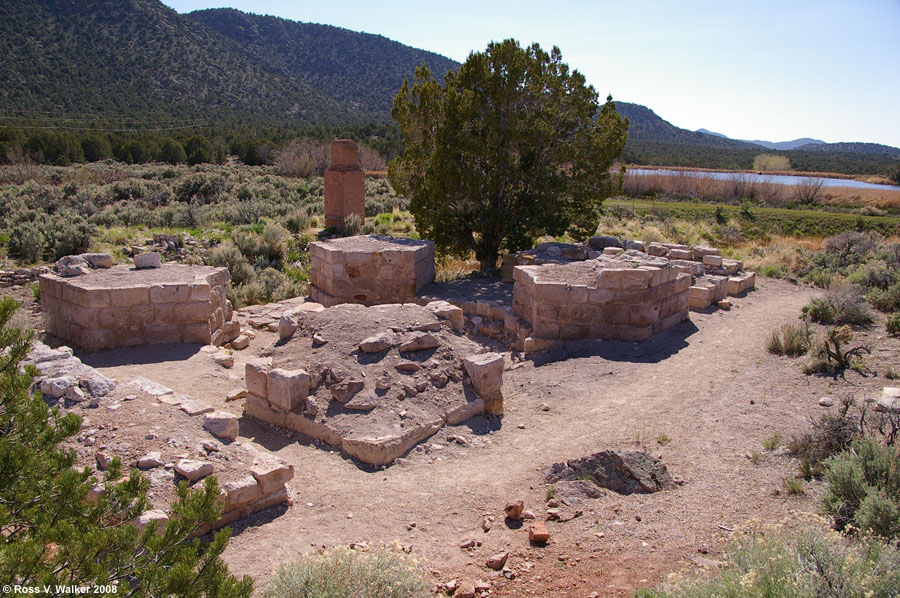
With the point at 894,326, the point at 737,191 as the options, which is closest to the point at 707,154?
the point at 737,191

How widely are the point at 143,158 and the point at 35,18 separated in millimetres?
27052

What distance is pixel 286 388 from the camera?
20.7 ft

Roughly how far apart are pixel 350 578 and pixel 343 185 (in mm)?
16245

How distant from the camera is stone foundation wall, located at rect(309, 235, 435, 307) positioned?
11.0m

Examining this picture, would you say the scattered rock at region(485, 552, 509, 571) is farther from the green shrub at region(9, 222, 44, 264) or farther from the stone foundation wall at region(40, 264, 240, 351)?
the green shrub at region(9, 222, 44, 264)

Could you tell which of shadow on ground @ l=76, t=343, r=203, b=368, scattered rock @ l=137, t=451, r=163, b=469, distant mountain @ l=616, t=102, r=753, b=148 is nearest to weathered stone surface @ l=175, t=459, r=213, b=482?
scattered rock @ l=137, t=451, r=163, b=469

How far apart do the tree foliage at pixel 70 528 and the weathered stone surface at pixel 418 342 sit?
4.33m

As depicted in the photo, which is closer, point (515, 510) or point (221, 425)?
point (515, 510)

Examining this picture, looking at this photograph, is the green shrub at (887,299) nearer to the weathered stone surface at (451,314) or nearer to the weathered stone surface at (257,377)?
the weathered stone surface at (451,314)

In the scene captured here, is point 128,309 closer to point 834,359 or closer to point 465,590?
point 465,590

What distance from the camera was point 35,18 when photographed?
4994 cm

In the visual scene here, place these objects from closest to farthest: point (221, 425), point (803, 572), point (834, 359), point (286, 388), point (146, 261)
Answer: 1. point (803, 572)
2. point (221, 425)
3. point (286, 388)
4. point (834, 359)
5. point (146, 261)

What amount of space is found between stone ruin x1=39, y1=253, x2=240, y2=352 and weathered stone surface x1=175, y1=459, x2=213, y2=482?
445 cm

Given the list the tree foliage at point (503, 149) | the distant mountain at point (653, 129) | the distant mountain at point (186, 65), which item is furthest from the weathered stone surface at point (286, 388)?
the distant mountain at point (653, 129)
